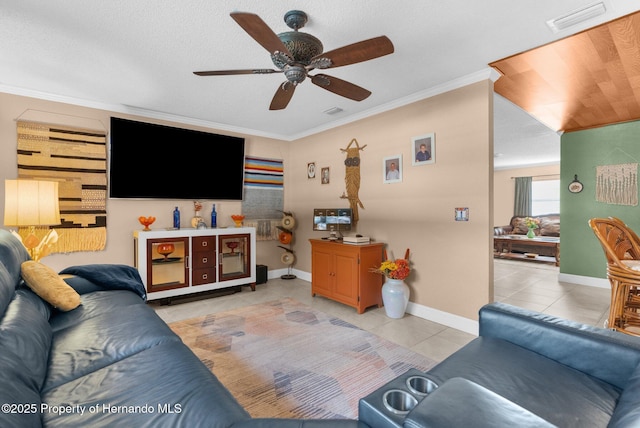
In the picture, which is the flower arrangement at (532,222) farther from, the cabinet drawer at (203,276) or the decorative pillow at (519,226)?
the cabinet drawer at (203,276)

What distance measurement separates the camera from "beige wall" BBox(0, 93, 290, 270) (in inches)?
125

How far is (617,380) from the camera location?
4.18ft

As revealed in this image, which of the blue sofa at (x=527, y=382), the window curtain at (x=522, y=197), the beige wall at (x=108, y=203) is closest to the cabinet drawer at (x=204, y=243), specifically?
the beige wall at (x=108, y=203)

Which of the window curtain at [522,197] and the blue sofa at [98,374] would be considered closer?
the blue sofa at [98,374]

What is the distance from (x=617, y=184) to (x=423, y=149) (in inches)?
138

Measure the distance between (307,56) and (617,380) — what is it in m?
2.35

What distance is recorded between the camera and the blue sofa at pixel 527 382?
811 mm

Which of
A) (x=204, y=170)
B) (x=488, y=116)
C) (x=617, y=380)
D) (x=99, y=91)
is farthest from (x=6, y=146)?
(x=617, y=380)

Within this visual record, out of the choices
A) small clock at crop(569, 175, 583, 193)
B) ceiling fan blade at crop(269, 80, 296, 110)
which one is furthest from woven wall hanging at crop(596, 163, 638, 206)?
ceiling fan blade at crop(269, 80, 296, 110)

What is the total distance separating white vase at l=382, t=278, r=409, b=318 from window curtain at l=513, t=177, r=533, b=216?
24.7 ft

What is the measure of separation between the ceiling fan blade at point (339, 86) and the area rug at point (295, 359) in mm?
2129

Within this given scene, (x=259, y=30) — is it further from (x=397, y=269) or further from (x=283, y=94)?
(x=397, y=269)

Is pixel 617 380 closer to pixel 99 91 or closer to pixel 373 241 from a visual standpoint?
pixel 373 241

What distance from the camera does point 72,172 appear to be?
3.45m
